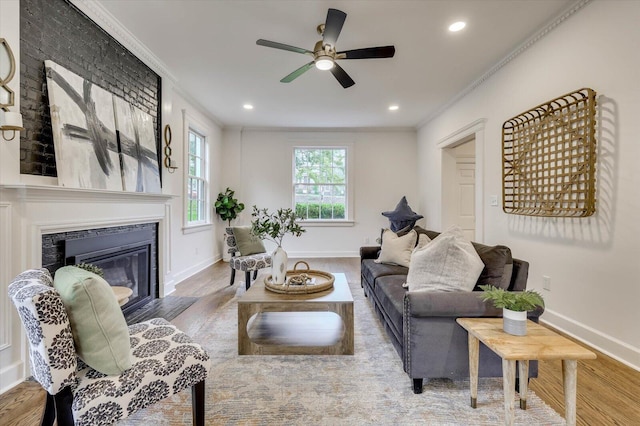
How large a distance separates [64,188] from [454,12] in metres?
3.32

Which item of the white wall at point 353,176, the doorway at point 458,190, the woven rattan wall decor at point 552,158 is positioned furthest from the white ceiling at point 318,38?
the white wall at point 353,176

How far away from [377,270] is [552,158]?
74.0 inches

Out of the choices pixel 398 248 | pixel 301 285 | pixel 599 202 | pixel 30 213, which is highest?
pixel 599 202

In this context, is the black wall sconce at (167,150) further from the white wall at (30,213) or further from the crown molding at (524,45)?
the crown molding at (524,45)

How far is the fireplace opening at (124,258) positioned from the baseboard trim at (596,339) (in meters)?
4.01

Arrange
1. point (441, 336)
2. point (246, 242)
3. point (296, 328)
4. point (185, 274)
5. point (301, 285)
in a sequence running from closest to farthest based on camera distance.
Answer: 1. point (441, 336)
2. point (301, 285)
3. point (296, 328)
4. point (246, 242)
5. point (185, 274)

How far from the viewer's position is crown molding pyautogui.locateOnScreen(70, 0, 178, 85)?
7.97 feet

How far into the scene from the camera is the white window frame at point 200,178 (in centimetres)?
439

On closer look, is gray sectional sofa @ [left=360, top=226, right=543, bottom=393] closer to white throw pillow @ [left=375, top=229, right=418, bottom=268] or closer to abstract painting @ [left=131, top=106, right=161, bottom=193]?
white throw pillow @ [left=375, top=229, right=418, bottom=268]

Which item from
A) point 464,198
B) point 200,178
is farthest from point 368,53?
point 200,178

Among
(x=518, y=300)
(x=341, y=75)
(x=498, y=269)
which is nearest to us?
(x=518, y=300)

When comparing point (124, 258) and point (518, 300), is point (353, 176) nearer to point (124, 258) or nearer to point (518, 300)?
point (124, 258)

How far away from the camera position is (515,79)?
316 centimetres

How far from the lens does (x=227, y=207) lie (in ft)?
18.6
